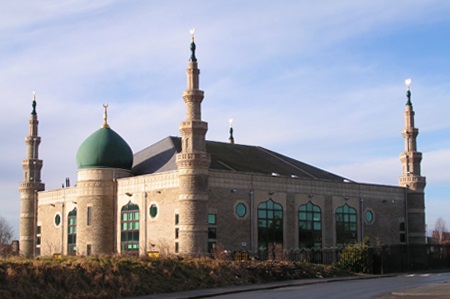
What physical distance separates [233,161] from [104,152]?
10.7 m

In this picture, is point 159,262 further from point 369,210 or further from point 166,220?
point 369,210

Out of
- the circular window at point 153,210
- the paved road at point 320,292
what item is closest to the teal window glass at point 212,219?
the circular window at point 153,210

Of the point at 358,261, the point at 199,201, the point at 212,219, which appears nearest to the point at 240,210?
the point at 212,219

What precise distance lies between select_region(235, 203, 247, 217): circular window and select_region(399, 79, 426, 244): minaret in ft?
62.2

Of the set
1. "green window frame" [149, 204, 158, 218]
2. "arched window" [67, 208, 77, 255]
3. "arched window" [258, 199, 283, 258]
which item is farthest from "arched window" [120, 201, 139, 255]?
"arched window" [258, 199, 283, 258]

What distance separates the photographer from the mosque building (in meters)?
52.0

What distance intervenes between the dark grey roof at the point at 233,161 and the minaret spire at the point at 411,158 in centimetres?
592

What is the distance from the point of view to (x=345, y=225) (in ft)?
203

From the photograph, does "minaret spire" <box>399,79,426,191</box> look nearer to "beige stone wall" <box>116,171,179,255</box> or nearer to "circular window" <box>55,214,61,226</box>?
"beige stone wall" <box>116,171,179,255</box>

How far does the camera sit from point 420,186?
217ft

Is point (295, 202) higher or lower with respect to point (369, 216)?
higher

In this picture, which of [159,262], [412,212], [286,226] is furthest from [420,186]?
[159,262]

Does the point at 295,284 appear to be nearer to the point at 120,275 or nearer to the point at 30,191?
the point at 120,275

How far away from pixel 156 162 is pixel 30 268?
32846 mm
